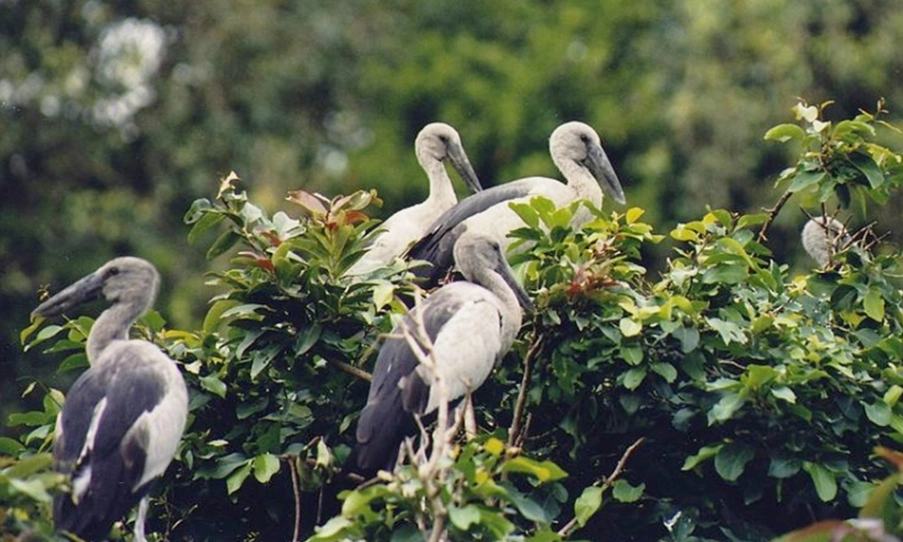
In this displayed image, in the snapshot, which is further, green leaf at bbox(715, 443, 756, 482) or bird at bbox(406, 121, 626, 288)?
bird at bbox(406, 121, 626, 288)

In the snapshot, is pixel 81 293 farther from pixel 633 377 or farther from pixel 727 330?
pixel 727 330

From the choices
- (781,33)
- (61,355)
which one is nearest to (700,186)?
(781,33)

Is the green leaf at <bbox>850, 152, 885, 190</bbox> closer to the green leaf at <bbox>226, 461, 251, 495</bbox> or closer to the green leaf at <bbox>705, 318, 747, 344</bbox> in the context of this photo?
the green leaf at <bbox>705, 318, 747, 344</bbox>

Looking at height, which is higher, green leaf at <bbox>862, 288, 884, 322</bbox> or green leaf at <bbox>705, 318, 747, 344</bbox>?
green leaf at <bbox>705, 318, 747, 344</bbox>

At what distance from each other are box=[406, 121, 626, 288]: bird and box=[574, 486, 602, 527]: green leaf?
168 centimetres

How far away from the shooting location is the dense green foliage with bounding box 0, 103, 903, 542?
7.99 meters

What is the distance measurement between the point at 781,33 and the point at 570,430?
1353 centimetres

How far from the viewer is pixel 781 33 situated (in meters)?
20.9

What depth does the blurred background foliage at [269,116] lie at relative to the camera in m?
20.6

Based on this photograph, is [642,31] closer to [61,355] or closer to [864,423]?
[61,355]

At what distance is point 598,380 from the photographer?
8.14m

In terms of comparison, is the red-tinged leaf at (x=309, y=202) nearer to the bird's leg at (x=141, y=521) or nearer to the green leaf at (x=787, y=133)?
the bird's leg at (x=141, y=521)

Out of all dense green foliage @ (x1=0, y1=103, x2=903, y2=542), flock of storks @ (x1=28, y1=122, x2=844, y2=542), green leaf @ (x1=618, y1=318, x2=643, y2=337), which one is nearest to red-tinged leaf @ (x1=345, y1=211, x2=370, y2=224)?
dense green foliage @ (x1=0, y1=103, x2=903, y2=542)

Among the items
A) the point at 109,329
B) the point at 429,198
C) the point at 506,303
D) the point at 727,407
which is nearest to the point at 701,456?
the point at 727,407
